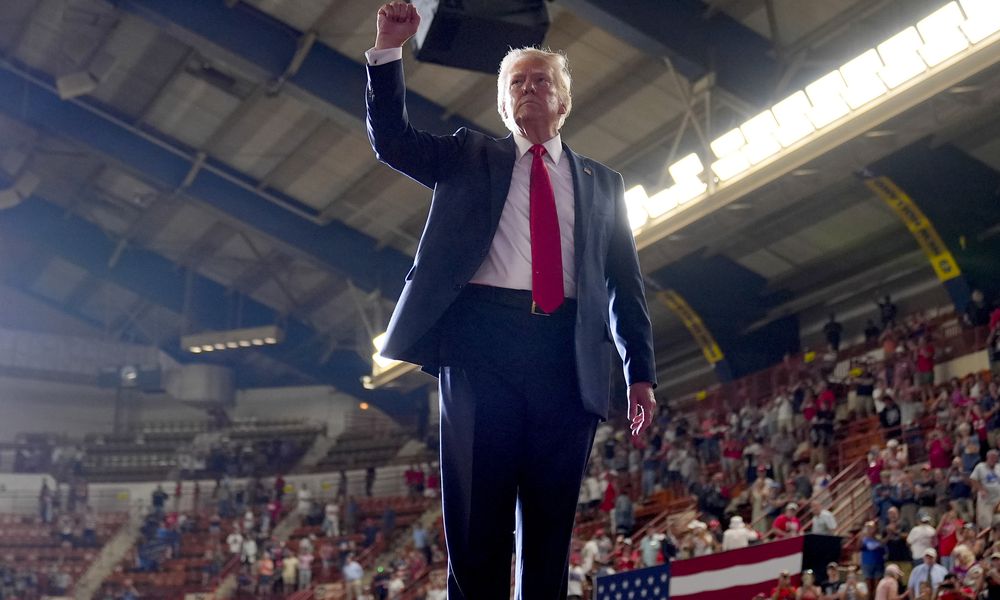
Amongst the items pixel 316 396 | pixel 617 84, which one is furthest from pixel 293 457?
pixel 617 84

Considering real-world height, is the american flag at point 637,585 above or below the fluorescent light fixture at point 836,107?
below

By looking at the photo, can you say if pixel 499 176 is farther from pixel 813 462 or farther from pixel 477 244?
pixel 813 462

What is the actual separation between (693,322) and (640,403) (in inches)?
668

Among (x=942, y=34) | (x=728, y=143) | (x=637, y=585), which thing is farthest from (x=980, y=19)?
(x=637, y=585)

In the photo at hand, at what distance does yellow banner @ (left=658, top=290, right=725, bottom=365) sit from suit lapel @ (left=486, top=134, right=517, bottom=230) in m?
16.4

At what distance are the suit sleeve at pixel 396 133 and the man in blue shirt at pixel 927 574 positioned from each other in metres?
8.23

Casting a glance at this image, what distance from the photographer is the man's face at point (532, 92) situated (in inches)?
94.0

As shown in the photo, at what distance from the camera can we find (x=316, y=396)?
2853 centimetres

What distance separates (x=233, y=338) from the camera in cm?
2342

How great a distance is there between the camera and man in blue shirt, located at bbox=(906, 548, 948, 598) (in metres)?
9.48

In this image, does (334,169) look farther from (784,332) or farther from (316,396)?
(316,396)

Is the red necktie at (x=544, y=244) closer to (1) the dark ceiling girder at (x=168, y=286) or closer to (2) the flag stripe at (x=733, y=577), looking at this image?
(2) the flag stripe at (x=733, y=577)

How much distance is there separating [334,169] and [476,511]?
57.0 feet

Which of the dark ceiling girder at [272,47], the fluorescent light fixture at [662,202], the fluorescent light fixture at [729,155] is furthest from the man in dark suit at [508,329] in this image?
the dark ceiling girder at [272,47]
